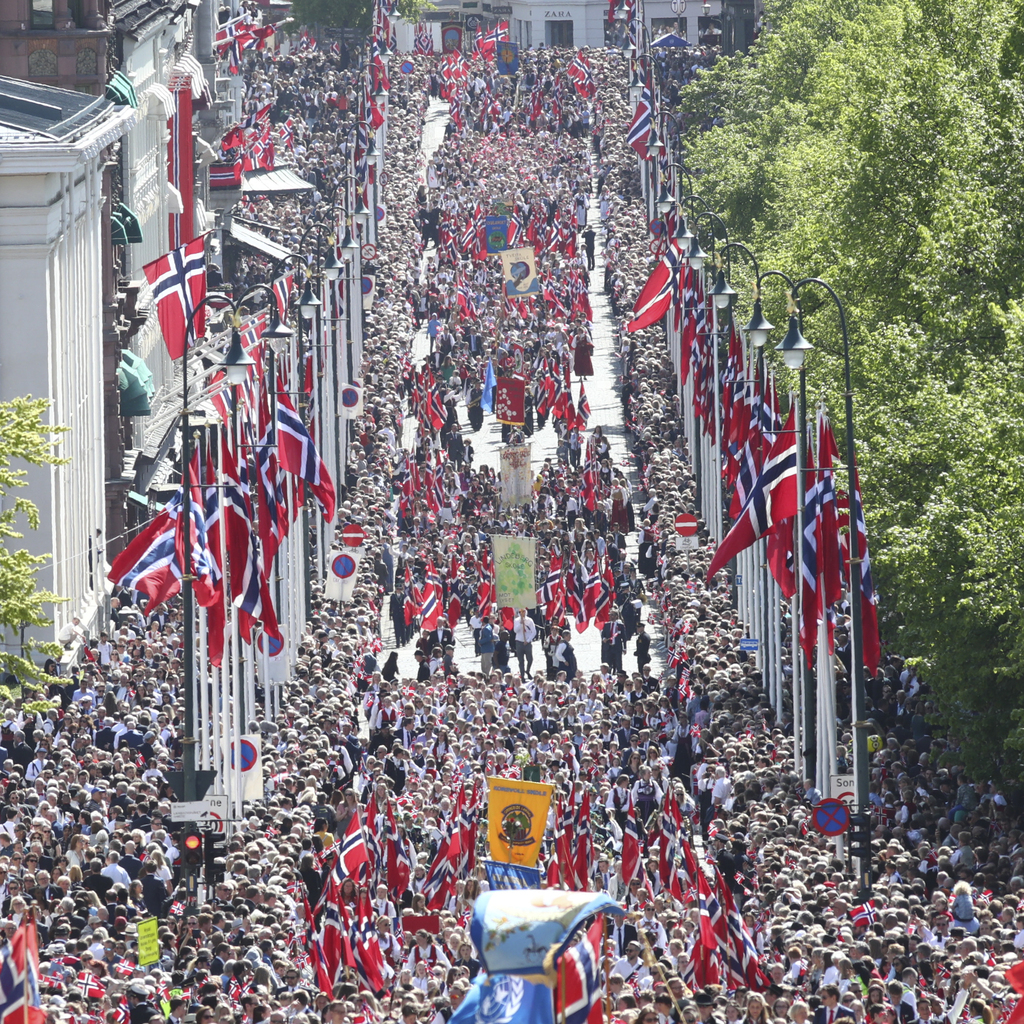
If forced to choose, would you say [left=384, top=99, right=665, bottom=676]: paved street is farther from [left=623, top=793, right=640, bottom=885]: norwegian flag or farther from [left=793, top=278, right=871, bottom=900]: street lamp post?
[left=623, top=793, right=640, bottom=885]: norwegian flag

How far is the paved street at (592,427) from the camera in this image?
48312 mm

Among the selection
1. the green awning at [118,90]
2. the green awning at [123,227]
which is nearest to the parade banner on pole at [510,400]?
the green awning at [123,227]

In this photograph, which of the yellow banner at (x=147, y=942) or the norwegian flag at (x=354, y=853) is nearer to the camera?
the yellow banner at (x=147, y=942)

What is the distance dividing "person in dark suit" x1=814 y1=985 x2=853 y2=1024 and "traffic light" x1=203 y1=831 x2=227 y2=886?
8.83 meters

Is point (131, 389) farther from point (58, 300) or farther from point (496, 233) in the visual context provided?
point (496, 233)

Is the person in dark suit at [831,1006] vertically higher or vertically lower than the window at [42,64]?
lower

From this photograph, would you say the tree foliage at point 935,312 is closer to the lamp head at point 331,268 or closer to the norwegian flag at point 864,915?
the norwegian flag at point 864,915

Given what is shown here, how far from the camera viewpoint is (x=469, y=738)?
36.8 meters

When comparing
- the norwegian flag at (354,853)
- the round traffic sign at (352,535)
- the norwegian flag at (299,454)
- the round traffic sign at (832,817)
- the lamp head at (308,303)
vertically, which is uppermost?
the lamp head at (308,303)

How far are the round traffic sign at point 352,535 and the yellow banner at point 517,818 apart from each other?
645 inches

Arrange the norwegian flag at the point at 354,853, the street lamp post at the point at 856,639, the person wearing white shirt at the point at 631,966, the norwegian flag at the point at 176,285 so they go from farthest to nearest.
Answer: the norwegian flag at the point at 176,285 → the street lamp post at the point at 856,639 → the norwegian flag at the point at 354,853 → the person wearing white shirt at the point at 631,966

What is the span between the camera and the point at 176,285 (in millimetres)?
43906

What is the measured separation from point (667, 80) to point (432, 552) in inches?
2681

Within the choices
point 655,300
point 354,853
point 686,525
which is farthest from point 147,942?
point 655,300
